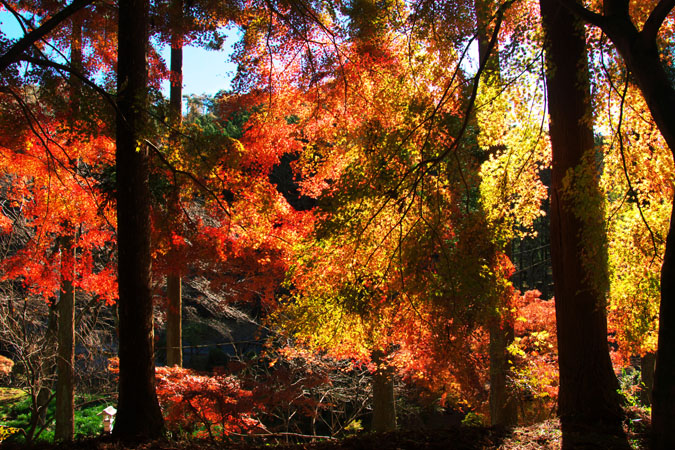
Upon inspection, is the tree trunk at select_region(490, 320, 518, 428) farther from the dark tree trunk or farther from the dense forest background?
the dark tree trunk

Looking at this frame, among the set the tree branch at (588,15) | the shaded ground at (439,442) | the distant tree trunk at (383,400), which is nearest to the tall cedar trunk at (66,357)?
the shaded ground at (439,442)

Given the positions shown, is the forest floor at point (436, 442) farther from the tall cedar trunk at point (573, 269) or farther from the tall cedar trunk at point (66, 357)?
the tall cedar trunk at point (66, 357)

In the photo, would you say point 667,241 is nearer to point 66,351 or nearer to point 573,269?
point 573,269

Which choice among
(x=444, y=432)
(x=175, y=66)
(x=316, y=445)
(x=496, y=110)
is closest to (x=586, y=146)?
(x=496, y=110)

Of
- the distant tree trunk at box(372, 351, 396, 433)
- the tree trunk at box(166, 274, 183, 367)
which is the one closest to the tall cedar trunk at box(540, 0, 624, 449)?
the distant tree trunk at box(372, 351, 396, 433)

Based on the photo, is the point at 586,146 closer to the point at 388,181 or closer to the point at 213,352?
the point at 388,181

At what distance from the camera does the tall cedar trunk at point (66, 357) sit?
29.1 ft

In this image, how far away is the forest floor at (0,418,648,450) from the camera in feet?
14.3

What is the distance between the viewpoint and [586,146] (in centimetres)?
530

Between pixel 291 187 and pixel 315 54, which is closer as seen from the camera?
pixel 315 54

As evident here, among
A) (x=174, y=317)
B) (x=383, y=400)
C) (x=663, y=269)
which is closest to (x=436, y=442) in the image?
(x=663, y=269)

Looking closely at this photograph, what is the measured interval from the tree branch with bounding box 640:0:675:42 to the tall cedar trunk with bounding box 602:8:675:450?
0.02 m

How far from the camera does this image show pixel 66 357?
9.07 m

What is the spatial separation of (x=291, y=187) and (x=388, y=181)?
14744 millimetres
